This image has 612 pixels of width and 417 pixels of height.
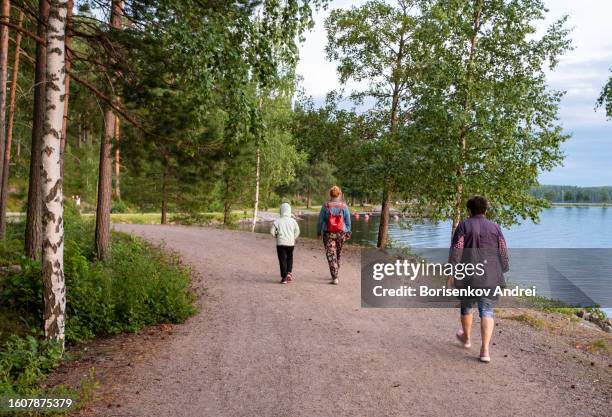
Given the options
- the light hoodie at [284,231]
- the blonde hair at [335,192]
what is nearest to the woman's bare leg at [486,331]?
the blonde hair at [335,192]

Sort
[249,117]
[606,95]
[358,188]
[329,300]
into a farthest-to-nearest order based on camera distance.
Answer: [358,188], [606,95], [329,300], [249,117]

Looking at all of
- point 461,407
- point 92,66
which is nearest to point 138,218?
point 92,66

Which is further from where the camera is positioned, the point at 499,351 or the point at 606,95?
the point at 606,95

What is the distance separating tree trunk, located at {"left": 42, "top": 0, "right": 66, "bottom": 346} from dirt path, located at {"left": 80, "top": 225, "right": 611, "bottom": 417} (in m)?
1.61

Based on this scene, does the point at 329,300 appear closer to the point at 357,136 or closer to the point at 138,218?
the point at 357,136

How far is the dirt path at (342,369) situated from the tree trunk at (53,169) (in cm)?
161

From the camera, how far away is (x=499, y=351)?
6.91 metres

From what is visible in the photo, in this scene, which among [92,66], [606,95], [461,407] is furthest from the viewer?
[606,95]

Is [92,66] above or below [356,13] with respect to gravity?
below

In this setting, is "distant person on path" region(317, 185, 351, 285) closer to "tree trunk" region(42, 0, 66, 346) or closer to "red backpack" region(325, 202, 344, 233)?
"red backpack" region(325, 202, 344, 233)

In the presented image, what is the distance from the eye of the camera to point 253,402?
5.02m

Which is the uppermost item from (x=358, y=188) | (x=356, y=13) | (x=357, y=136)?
(x=356, y=13)

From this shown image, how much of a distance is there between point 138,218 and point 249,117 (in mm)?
28926

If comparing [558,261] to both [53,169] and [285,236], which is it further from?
[53,169]
